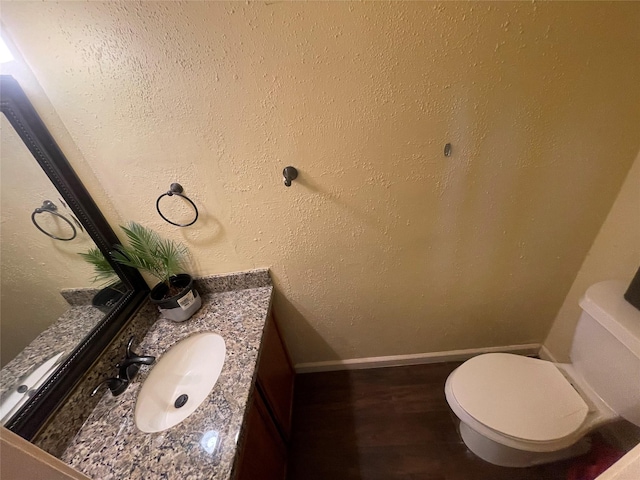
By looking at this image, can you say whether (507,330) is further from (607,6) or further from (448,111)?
(607,6)

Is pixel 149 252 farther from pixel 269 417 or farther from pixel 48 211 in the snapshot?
pixel 269 417

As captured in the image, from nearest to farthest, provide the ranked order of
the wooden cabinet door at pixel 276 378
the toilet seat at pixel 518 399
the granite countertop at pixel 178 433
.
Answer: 1. the granite countertop at pixel 178 433
2. the toilet seat at pixel 518 399
3. the wooden cabinet door at pixel 276 378

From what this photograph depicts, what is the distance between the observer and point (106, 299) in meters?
1.04

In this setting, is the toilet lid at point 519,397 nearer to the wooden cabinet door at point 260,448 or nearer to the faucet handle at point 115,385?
the wooden cabinet door at point 260,448

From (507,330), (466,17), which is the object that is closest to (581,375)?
(507,330)

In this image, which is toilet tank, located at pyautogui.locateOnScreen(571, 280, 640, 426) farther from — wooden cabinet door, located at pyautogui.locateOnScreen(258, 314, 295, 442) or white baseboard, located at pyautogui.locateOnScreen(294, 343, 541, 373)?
wooden cabinet door, located at pyautogui.locateOnScreen(258, 314, 295, 442)

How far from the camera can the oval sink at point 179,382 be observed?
0.88 metres

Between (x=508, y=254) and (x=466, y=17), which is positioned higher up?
(x=466, y=17)

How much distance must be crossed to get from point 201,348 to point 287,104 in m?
0.96

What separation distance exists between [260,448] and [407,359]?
3.09 feet

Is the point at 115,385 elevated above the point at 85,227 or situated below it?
below

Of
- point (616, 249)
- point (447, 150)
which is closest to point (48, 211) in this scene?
point (447, 150)

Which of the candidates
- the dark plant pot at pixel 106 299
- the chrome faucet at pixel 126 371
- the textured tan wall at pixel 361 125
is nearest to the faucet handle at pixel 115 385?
the chrome faucet at pixel 126 371

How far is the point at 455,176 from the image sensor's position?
3.25 feet
